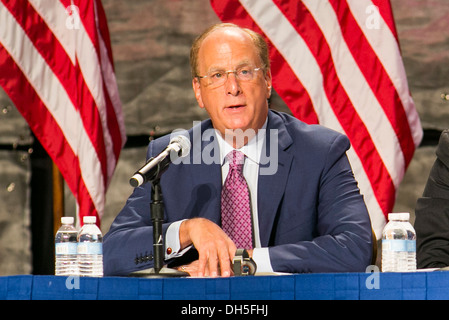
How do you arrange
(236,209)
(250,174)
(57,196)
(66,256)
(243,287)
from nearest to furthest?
(243,287)
(66,256)
(236,209)
(250,174)
(57,196)

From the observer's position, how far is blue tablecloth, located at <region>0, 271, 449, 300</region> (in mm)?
1822

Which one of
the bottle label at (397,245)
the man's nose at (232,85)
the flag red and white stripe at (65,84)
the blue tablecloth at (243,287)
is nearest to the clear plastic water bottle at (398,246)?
the bottle label at (397,245)

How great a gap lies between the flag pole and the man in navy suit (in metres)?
2.03

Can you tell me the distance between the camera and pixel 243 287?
191 cm

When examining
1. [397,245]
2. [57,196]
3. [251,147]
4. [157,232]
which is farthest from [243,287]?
[57,196]

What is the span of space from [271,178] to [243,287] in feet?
3.94

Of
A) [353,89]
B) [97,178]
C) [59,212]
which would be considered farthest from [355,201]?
[59,212]

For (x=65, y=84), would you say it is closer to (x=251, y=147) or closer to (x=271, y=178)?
(x=251, y=147)

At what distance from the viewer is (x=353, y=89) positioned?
173 inches

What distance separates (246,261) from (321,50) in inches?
91.0

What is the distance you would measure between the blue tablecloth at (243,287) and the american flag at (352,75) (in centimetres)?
251

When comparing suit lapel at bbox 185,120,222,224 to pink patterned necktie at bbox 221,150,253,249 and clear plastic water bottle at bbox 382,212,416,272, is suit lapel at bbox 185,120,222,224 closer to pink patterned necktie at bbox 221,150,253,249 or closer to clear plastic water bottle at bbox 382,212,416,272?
pink patterned necktie at bbox 221,150,253,249

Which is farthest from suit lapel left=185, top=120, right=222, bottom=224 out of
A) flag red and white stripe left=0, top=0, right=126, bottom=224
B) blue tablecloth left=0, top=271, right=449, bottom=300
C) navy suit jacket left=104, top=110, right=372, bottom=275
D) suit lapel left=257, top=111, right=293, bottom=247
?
flag red and white stripe left=0, top=0, right=126, bottom=224

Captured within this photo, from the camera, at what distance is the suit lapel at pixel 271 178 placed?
303cm
